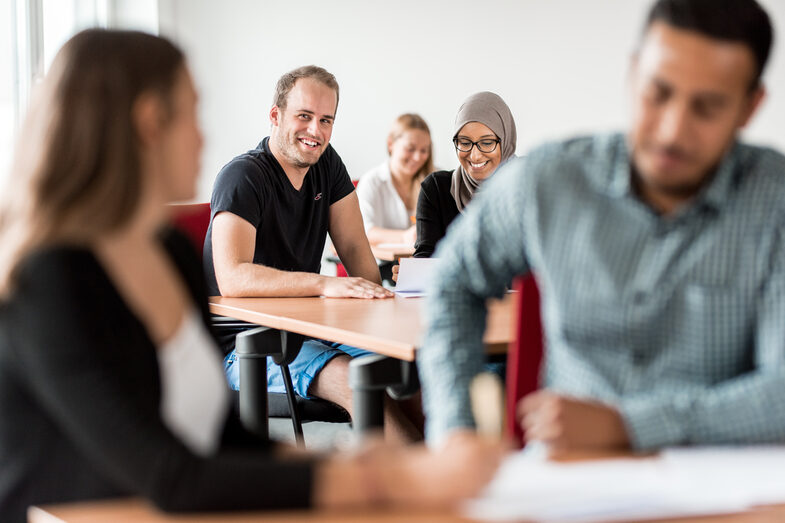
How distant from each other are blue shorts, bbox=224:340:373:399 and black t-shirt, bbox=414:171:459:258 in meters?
0.73

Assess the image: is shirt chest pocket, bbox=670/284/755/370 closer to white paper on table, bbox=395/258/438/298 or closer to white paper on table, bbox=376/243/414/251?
white paper on table, bbox=395/258/438/298

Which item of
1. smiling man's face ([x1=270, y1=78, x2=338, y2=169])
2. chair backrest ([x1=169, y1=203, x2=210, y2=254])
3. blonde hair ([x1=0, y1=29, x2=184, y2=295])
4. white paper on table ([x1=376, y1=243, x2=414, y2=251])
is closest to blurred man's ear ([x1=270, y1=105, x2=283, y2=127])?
smiling man's face ([x1=270, y1=78, x2=338, y2=169])

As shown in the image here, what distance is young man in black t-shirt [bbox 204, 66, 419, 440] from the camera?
2.54m

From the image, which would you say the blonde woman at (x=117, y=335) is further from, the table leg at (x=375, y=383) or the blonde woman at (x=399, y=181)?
the blonde woman at (x=399, y=181)

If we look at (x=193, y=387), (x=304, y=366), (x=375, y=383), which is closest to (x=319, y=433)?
(x=304, y=366)

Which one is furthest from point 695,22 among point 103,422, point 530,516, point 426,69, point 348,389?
point 426,69

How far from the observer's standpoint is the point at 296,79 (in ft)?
10.0

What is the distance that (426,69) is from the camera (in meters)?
6.08

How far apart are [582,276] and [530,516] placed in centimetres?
45

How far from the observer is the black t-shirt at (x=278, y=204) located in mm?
2752

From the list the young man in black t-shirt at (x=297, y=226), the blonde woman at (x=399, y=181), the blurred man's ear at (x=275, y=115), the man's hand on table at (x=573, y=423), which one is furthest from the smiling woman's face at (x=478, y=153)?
the man's hand on table at (x=573, y=423)

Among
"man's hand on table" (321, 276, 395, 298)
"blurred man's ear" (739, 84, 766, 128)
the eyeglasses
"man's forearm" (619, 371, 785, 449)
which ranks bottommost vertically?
"man's hand on table" (321, 276, 395, 298)

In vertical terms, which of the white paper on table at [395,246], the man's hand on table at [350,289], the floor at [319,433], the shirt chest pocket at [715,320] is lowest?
the floor at [319,433]

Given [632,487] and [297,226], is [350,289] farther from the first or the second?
[632,487]
